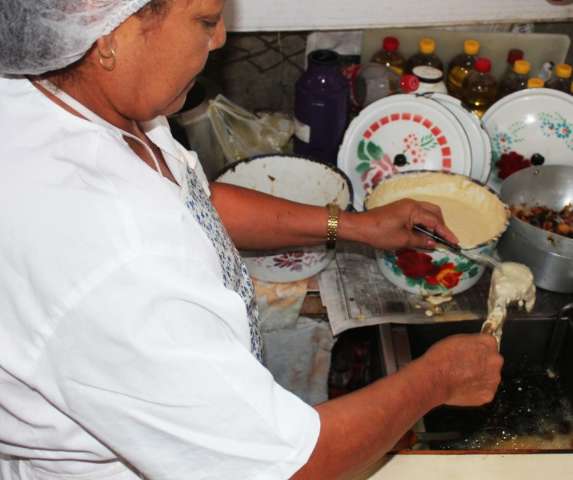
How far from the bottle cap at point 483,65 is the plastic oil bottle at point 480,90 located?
2cm

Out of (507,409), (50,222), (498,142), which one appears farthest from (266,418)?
(498,142)

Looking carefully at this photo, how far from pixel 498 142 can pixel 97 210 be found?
138 cm

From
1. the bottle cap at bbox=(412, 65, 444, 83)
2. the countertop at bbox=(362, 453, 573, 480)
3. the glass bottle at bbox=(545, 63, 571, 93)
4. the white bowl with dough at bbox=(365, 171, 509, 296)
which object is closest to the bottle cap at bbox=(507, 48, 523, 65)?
the glass bottle at bbox=(545, 63, 571, 93)

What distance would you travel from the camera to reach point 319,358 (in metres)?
1.64

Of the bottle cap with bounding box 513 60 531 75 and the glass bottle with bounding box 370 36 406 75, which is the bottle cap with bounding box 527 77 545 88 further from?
the glass bottle with bounding box 370 36 406 75

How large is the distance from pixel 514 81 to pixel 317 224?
849 mm

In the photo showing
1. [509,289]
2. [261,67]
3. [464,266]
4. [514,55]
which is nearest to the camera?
[509,289]

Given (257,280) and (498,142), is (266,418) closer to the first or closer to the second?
(257,280)

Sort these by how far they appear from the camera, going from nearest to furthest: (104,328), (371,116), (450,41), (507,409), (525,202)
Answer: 1. (104,328)
2. (507,409)
3. (525,202)
4. (371,116)
5. (450,41)

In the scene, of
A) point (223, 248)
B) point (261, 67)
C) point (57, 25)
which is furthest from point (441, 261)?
point (57, 25)

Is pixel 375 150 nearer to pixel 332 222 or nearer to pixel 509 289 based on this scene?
pixel 332 222

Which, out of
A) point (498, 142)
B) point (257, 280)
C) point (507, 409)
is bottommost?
point (507, 409)

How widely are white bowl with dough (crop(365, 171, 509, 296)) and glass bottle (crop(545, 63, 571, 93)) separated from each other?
0.48m

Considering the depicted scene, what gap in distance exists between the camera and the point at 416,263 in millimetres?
1463
